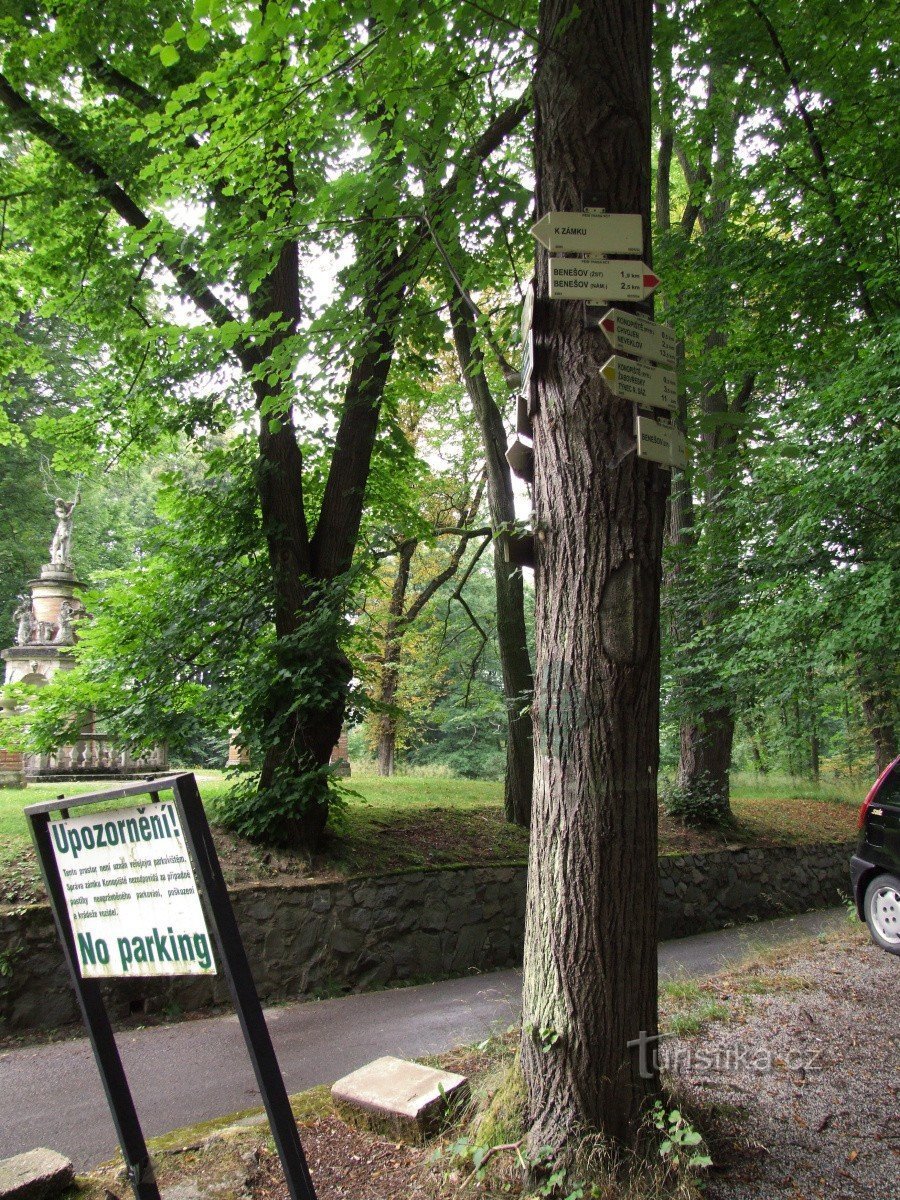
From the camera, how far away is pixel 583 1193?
2.86 meters

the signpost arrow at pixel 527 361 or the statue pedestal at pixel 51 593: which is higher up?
the statue pedestal at pixel 51 593

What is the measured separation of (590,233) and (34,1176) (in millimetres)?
4173

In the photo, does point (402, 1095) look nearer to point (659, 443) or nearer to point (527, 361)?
point (659, 443)

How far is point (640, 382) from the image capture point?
333cm

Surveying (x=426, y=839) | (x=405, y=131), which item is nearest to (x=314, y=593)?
(x=426, y=839)

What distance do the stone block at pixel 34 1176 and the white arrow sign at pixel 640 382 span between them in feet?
12.1

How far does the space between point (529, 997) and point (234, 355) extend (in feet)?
23.0

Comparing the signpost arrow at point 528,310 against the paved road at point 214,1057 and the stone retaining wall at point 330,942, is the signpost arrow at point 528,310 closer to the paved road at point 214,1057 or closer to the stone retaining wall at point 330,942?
→ the paved road at point 214,1057

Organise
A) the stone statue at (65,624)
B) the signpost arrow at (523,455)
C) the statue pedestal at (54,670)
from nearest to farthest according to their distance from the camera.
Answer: the signpost arrow at (523,455), the statue pedestal at (54,670), the stone statue at (65,624)

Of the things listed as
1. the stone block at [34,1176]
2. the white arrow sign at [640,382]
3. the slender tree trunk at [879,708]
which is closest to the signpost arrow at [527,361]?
the white arrow sign at [640,382]

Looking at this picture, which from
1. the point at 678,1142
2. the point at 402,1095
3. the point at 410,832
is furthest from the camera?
the point at 410,832

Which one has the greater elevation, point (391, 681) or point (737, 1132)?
point (391, 681)

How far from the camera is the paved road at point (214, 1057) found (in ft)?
14.7

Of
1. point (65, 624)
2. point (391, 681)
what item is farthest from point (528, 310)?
point (391, 681)
